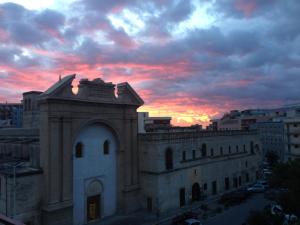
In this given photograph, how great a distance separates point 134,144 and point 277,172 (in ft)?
53.6

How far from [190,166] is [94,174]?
13.9m

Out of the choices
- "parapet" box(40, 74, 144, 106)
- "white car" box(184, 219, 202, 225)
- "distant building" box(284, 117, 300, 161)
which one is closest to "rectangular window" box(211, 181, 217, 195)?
"white car" box(184, 219, 202, 225)

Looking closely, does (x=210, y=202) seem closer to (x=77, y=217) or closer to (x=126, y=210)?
(x=126, y=210)

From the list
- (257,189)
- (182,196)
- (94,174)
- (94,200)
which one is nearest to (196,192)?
(182,196)

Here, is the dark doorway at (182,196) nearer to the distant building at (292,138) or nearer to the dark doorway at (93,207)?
the dark doorway at (93,207)

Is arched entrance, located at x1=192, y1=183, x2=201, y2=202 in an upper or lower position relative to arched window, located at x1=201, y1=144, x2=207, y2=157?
lower

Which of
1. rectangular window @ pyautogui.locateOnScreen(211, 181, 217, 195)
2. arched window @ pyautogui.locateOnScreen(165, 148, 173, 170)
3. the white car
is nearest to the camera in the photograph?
the white car

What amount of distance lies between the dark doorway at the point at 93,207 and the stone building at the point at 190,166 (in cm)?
612

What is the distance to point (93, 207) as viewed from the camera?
33.8 meters

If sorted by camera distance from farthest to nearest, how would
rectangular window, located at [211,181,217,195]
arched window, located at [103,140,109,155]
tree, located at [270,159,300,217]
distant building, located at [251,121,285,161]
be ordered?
1. distant building, located at [251,121,285,161]
2. rectangular window, located at [211,181,217,195]
3. arched window, located at [103,140,109,155]
4. tree, located at [270,159,300,217]

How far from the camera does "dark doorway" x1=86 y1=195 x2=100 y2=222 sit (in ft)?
109

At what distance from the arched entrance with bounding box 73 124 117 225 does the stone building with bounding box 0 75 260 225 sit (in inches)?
4.0

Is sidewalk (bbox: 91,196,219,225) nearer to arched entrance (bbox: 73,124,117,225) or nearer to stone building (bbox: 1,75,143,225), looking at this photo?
stone building (bbox: 1,75,143,225)

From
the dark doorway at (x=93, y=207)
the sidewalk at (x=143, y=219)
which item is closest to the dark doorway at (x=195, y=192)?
the sidewalk at (x=143, y=219)
